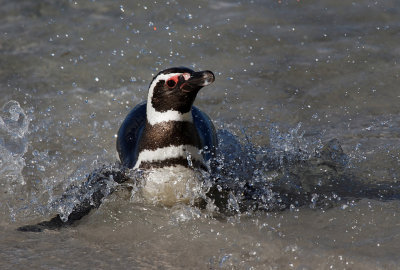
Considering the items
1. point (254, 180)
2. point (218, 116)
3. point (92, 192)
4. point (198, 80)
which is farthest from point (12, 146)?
point (198, 80)

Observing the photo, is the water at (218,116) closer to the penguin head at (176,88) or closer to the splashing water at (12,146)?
the splashing water at (12,146)

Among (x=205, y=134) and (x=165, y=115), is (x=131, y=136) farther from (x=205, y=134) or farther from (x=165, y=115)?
(x=165, y=115)

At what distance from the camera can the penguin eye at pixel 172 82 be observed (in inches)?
144

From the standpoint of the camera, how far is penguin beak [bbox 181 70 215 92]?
11.7 ft

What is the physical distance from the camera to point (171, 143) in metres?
3.75

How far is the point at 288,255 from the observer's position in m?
3.39

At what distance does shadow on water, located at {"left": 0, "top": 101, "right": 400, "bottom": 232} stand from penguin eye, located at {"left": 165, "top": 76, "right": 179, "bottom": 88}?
0.59 meters

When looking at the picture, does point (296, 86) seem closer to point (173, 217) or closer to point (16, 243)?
point (173, 217)

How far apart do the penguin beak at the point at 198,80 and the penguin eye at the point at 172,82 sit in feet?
0.16

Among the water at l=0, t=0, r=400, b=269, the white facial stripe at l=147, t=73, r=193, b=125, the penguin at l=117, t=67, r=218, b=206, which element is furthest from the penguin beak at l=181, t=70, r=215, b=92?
the water at l=0, t=0, r=400, b=269

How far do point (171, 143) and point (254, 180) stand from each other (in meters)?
0.89

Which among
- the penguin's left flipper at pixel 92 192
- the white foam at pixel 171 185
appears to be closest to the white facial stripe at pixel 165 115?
the white foam at pixel 171 185

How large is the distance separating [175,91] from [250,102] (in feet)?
7.74

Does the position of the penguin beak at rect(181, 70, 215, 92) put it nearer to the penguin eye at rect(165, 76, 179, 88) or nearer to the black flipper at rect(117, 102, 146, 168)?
the penguin eye at rect(165, 76, 179, 88)
